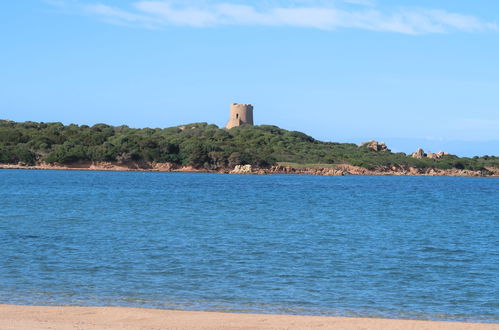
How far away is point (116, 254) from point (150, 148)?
7801cm

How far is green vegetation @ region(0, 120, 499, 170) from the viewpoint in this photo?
8969 centimetres

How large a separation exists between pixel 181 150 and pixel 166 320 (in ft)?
287

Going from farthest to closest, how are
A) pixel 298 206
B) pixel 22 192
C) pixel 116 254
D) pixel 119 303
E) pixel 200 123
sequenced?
pixel 200 123 → pixel 22 192 → pixel 298 206 → pixel 116 254 → pixel 119 303

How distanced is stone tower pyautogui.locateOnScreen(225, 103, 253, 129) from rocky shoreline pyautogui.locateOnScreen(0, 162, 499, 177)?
40024 mm

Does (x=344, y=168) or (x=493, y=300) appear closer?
(x=493, y=300)

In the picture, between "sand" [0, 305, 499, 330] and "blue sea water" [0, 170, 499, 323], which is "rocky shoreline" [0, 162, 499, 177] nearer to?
"blue sea water" [0, 170, 499, 323]

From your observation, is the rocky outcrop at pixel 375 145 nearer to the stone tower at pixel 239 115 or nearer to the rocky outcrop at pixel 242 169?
the stone tower at pixel 239 115

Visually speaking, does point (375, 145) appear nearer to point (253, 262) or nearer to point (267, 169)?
point (267, 169)

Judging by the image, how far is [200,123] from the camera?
5950 inches

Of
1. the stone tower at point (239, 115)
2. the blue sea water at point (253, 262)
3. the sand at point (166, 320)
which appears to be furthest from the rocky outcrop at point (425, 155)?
the sand at point (166, 320)

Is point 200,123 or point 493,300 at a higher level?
point 200,123

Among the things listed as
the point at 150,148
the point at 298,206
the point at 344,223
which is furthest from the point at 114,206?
the point at 150,148

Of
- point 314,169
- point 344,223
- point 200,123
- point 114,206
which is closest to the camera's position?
point 344,223

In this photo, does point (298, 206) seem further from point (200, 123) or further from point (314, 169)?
point (200, 123)
